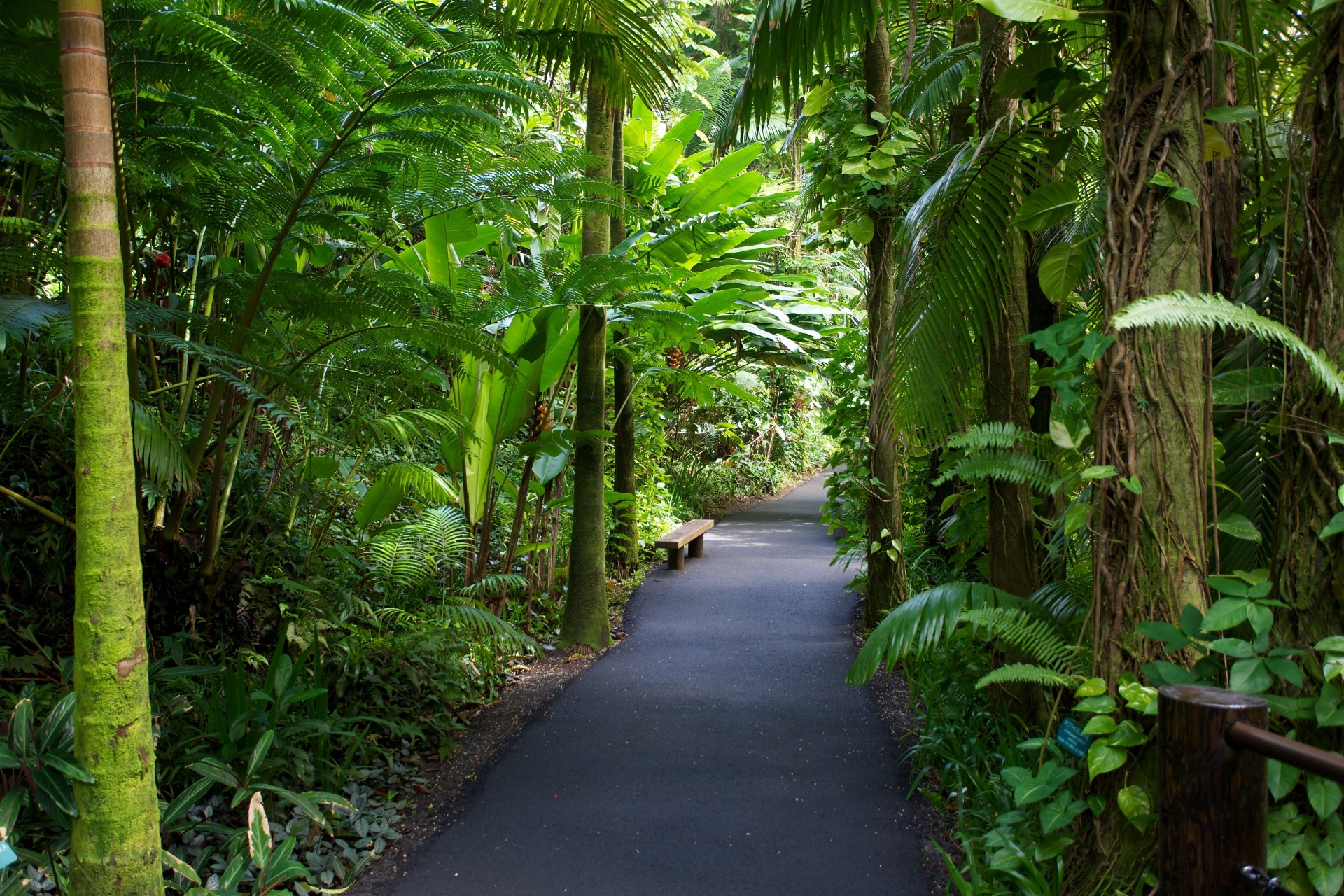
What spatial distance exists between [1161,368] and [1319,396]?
13.3 inches

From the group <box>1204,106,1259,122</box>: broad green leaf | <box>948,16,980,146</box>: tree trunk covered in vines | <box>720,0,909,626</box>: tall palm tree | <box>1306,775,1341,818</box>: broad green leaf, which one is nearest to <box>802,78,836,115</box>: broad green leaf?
<box>720,0,909,626</box>: tall palm tree

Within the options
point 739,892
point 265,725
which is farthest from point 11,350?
point 739,892

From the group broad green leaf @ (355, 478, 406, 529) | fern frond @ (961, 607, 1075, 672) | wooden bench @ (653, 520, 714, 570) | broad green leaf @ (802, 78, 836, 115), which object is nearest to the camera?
fern frond @ (961, 607, 1075, 672)

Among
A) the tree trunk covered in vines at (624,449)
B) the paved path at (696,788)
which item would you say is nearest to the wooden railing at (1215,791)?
the paved path at (696,788)

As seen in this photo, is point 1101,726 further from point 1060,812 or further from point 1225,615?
point 1225,615

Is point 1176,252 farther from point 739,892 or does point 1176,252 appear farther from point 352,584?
point 352,584

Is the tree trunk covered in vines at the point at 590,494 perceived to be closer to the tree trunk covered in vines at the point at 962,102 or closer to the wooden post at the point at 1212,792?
the tree trunk covered in vines at the point at 962,102

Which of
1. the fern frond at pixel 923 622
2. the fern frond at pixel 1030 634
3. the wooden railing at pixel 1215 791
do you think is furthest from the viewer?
the fern frond at pixel 923 622

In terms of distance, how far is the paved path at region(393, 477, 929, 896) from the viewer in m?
3.07

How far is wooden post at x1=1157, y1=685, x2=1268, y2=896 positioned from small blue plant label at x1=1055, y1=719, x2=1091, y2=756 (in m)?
0.42

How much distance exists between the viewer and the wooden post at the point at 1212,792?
171 cm

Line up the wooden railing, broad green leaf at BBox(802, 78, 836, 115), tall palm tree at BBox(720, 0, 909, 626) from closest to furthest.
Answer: the wooden railing < tall palm tree at BBox(720, 0, 909, 626) < broad green leaf at BBox(802, 78, 836, 115)

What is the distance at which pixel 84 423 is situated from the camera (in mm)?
1966

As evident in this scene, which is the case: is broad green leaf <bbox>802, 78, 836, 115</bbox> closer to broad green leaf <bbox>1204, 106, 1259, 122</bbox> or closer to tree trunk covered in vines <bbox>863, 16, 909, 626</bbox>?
tree trunk covered in vines <bbox>863, 16, 909, 626</bbox>
